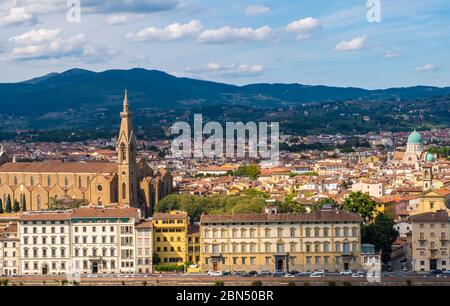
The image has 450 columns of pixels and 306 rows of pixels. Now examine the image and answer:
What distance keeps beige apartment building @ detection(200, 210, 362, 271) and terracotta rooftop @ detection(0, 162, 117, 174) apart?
1648cm

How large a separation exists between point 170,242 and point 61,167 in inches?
679

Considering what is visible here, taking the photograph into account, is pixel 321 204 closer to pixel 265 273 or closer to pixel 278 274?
pixel 265 273

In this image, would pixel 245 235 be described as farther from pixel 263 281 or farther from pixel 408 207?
pixel 408 207

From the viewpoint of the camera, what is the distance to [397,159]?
298 feet

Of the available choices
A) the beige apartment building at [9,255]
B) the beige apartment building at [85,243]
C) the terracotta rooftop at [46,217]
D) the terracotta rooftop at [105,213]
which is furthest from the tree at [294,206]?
the beige apartment building at [9,255]

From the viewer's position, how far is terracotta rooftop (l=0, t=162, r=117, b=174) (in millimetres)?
52188

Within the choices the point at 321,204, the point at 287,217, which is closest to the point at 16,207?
the point at 321,204

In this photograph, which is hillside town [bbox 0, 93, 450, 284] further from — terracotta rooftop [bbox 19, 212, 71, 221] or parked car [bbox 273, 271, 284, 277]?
parked car [bbox 273, 271, 284, 277]

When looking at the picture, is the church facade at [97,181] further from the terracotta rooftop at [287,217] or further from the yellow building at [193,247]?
the terracotta rooftop at [287,217]

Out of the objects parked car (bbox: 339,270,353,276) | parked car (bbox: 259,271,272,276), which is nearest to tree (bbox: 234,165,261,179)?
parked car (bbox: 259,271,272,276)

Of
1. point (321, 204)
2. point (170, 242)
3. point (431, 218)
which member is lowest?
point (170, 242)

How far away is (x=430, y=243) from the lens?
3612 cm
